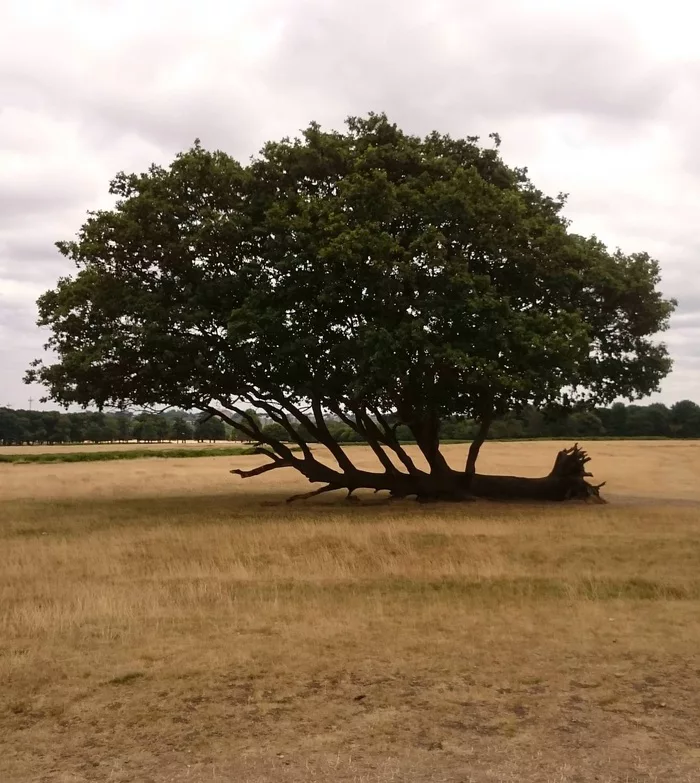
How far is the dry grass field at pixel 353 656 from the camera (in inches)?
229

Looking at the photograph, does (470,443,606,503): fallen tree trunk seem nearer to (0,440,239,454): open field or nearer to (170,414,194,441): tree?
(0,440,239,454): open field

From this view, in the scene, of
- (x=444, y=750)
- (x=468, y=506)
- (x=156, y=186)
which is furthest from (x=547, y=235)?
(x=444, y=750)

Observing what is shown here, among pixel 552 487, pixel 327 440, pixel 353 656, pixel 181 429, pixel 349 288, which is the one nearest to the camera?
pixel 353 656

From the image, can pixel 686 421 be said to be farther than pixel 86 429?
No

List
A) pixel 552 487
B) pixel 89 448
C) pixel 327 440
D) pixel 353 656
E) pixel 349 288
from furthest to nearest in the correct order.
Answer: pixel 89 448, pixel 552 487, pixel 327 440, pixel 349 288, pixel 353 656

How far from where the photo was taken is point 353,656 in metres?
8.60

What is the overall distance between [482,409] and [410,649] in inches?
837

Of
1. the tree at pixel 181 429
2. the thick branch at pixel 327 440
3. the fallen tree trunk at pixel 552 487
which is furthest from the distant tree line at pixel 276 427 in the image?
the thick branch at pixel 327 440

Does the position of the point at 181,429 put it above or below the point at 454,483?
above

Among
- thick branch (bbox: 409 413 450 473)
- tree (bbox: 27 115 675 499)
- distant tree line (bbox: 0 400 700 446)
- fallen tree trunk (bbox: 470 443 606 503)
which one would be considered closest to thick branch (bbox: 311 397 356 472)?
tree (bbox: 27 115 675 499)

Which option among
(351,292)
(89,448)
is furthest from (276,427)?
(351,292)

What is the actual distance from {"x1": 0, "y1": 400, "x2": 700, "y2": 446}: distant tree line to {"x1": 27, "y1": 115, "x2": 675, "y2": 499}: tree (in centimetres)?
4487

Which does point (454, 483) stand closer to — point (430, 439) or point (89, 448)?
point (430, 439)

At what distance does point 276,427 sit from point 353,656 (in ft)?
280
